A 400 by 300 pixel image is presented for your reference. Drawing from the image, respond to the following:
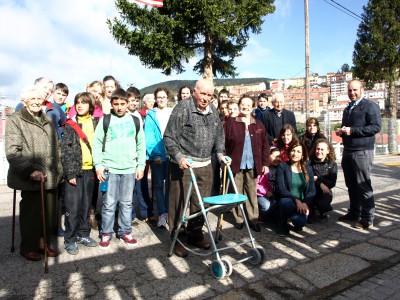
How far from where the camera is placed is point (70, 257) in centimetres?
386

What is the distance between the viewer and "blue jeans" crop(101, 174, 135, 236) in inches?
163

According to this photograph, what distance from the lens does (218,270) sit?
3262mm

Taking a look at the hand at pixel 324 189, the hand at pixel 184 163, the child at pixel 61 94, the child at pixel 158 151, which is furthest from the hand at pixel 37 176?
the hand at pixel 324 189

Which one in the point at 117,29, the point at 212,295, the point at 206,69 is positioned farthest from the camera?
the point at 206,69

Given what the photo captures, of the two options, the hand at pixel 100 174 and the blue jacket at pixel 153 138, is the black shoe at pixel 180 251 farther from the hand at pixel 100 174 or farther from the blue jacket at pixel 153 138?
the blue jacket at pixel 153 138

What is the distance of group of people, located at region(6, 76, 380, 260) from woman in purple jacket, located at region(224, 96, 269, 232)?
0.05ft

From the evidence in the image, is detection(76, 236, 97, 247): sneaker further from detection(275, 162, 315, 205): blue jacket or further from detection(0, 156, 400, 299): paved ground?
detection(275, 162, 315, 205): blue jacket

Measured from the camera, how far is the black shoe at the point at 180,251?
12.8 ft

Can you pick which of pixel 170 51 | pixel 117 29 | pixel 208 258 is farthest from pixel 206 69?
pixel 208 258

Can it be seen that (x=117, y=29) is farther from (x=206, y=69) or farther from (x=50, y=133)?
(x=50, y=133)

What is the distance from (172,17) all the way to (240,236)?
1632cm

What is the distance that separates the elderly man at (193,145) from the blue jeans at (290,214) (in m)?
1.15

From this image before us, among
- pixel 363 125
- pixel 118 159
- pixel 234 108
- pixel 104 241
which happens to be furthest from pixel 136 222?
pixel 363 125

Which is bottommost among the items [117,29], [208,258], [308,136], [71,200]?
[208,258]
